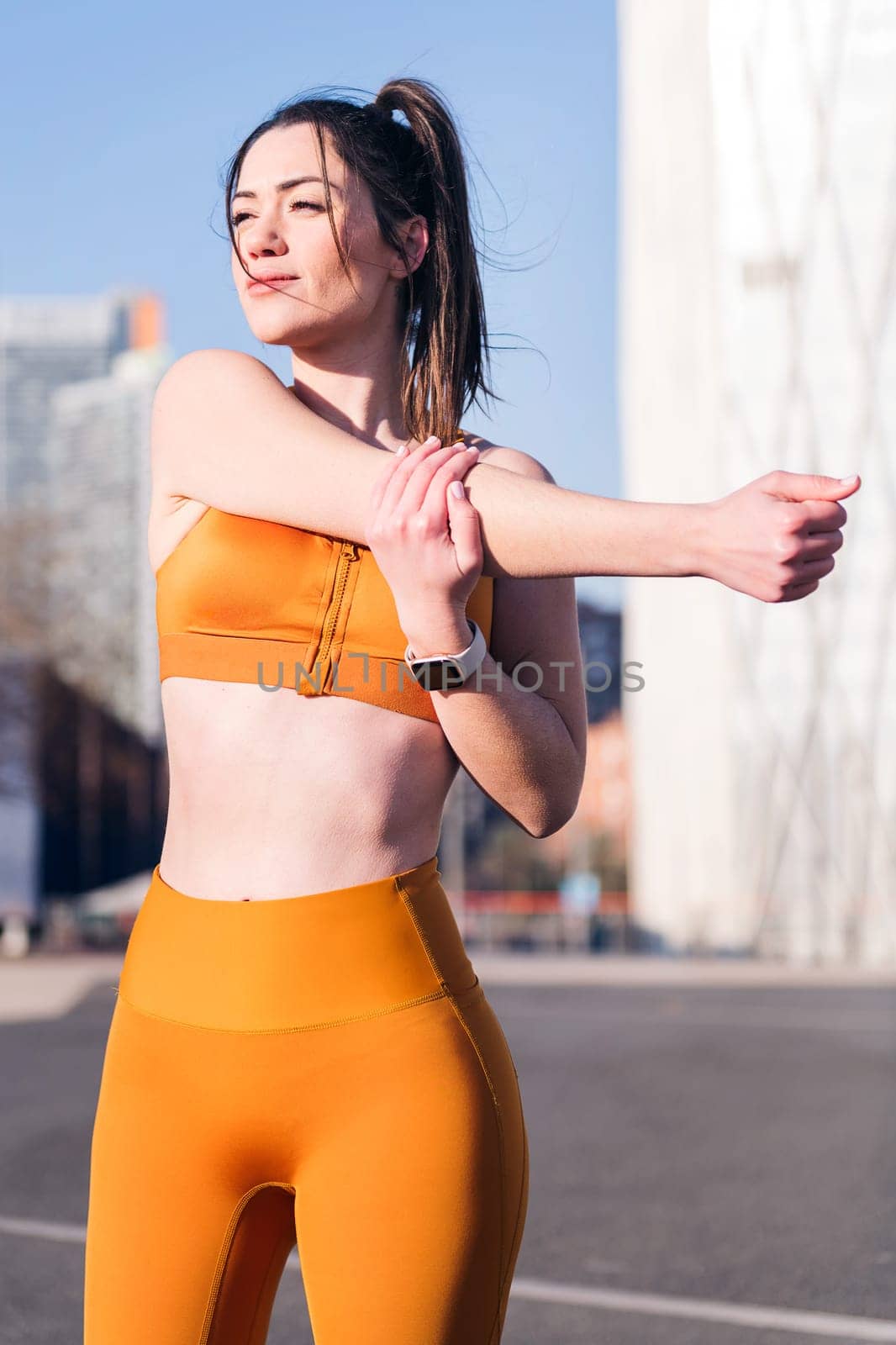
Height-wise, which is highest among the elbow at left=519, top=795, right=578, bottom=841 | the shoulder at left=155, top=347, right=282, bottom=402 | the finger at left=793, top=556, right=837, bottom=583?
the shoulder at left=155, top=347, right=282, bottom=402

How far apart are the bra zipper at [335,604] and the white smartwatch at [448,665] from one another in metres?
0.10

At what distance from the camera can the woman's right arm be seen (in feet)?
4.63

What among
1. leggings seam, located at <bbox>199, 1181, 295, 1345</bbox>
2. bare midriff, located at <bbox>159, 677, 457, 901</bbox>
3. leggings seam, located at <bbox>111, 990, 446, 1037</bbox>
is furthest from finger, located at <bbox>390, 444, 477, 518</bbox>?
leggings seam, located at <bbox>199, 1181, 295, 1345</bbox>

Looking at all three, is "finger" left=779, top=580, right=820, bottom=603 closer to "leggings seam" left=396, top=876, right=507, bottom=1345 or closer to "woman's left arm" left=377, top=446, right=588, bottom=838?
"woman's left arm" left=377, top=446, right=588, bottom=838

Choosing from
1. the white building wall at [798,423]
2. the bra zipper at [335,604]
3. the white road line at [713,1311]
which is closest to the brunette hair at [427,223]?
the bra zipper at [335,604]

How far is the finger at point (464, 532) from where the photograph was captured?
150cm

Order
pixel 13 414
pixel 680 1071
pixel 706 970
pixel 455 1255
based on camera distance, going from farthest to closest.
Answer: pixel 13 414 < pixel 706 970 < pixel 680 1071 < pixel 455 1255

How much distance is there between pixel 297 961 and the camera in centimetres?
160

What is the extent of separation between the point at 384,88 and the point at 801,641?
31.6 m

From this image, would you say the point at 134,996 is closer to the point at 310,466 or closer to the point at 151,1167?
the point at 151,1167

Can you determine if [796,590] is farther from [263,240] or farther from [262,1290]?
[262,1290]

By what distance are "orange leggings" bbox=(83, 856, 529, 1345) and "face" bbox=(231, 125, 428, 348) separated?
626 millimetres

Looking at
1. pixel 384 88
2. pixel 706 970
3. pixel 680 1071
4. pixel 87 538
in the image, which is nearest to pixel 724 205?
pixel 87 538

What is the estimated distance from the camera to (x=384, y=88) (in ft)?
6.31
